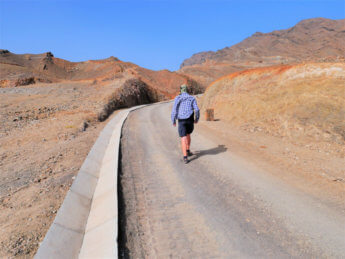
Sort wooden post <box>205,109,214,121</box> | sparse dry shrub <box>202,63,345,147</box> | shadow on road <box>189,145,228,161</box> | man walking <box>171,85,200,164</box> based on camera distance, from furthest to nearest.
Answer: wooden post <box>205,109,214,121</box> < sparse dry shrub <box>202,63,345,147</box> < shadow on road <box>189,145,228,161</box> < man walking <box>171,85,200,164</box>

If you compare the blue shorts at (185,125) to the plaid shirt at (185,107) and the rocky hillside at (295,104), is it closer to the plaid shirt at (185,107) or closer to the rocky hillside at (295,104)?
the plaid shirt at (185,107)

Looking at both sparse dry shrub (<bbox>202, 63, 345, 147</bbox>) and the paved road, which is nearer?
the paved road

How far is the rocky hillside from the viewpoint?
8.22 metres

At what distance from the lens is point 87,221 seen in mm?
3693

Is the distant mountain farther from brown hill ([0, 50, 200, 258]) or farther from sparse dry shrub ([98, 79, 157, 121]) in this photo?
brown hill ([0, 50, 200, 258])

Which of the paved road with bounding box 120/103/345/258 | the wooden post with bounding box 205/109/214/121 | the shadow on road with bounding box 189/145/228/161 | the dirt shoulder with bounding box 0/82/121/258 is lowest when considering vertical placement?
the paved road with bounding box 120/103/345/258

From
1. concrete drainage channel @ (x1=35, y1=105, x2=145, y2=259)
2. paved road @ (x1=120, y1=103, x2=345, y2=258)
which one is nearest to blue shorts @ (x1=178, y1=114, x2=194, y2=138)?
paved road @ (x1=120, y1=103, x2=345, y2=258)

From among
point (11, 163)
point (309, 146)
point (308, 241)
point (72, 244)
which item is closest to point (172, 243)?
point (72, 244)

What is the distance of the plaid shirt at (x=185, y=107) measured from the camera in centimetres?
636

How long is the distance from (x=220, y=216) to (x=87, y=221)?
222cm

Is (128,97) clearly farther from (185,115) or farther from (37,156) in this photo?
(185,115)

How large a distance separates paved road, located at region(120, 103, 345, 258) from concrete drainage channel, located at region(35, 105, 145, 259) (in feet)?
0.73

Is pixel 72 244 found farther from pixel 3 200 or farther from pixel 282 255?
pixel 282 255

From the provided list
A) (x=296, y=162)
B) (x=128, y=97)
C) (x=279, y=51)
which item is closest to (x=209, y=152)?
(x=296, y=162)
